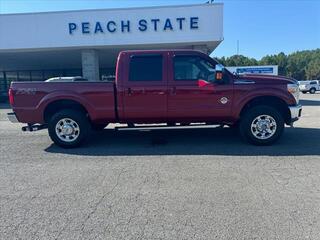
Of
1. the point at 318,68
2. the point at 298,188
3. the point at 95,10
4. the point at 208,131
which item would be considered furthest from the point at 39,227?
the point at 318,68

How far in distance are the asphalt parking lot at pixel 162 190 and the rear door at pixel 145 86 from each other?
867 mm

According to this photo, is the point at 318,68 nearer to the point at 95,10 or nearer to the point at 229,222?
the point at 95,10

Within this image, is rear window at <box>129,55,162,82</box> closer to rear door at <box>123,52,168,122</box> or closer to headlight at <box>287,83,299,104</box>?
rear door at <box>123,52,168,122</box>

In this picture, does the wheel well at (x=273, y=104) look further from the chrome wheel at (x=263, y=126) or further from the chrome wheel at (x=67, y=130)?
the chrome wheel at (x=67, y=130)

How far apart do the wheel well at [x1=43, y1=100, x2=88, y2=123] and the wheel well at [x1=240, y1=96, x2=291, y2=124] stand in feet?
12.4

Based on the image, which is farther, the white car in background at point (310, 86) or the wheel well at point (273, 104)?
the white car in background at point (310, 86)

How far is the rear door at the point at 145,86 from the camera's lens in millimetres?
6430

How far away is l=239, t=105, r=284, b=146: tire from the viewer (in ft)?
21.0

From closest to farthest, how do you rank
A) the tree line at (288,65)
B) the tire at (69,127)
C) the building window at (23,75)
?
the tire at (69,127), the building window at (23,75), the tree line at (288,65)

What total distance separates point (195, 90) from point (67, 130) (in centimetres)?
309

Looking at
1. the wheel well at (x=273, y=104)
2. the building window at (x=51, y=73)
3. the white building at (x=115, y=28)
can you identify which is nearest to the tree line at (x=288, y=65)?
the building window at (x=51, y=73)

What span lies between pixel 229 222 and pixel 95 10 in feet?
58.8

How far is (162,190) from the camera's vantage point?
421cm

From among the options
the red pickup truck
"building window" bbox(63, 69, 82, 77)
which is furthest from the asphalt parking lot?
"building window" bbox(63, 69, 82, 77)
